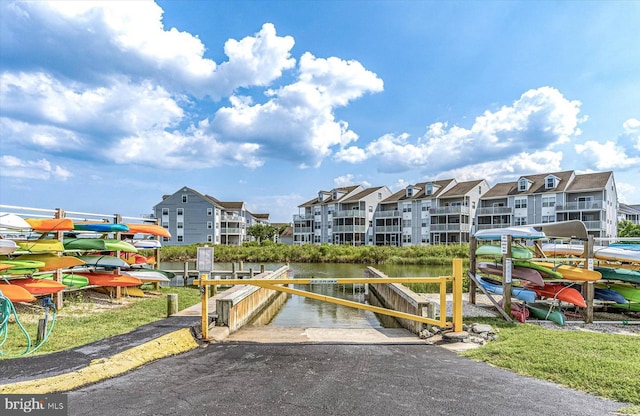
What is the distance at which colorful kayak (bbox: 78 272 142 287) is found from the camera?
12828 millimetres

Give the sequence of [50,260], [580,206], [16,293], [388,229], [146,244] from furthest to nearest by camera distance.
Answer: [388,229] < [580,206] < [146,244] < [50,260] < [16,293]

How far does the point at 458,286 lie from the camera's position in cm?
758

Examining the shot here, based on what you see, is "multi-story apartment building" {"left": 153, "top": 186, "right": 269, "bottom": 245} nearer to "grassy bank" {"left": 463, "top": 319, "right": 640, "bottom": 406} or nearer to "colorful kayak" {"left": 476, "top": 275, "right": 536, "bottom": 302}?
"colorful kayak" {"left": 476, "top": 275, "right": 536, "bottom": 302}

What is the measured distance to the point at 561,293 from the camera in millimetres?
9961

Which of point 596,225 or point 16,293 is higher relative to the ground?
point 596,225

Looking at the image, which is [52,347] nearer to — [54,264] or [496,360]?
Result: [54,264]

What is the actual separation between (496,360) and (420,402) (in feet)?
7.78

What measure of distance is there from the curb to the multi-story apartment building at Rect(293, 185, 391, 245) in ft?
167

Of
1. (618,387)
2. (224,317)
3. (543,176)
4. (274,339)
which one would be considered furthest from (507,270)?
(543,176)

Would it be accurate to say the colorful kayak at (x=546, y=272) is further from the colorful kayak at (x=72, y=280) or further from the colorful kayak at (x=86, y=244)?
the colorful kayak at (x=72, y=280)

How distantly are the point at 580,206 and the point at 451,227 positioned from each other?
14.9 m

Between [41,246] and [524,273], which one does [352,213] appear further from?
[41,246]

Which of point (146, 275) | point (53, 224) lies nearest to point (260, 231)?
point (146, 275)

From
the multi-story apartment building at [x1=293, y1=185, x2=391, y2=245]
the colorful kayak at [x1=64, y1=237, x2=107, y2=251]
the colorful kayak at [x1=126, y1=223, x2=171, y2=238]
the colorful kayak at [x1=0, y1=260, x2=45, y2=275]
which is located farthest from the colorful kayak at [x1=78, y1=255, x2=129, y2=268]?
the multi-story apartment building at [x1=293, y1=185, x2=391, y2=245]
